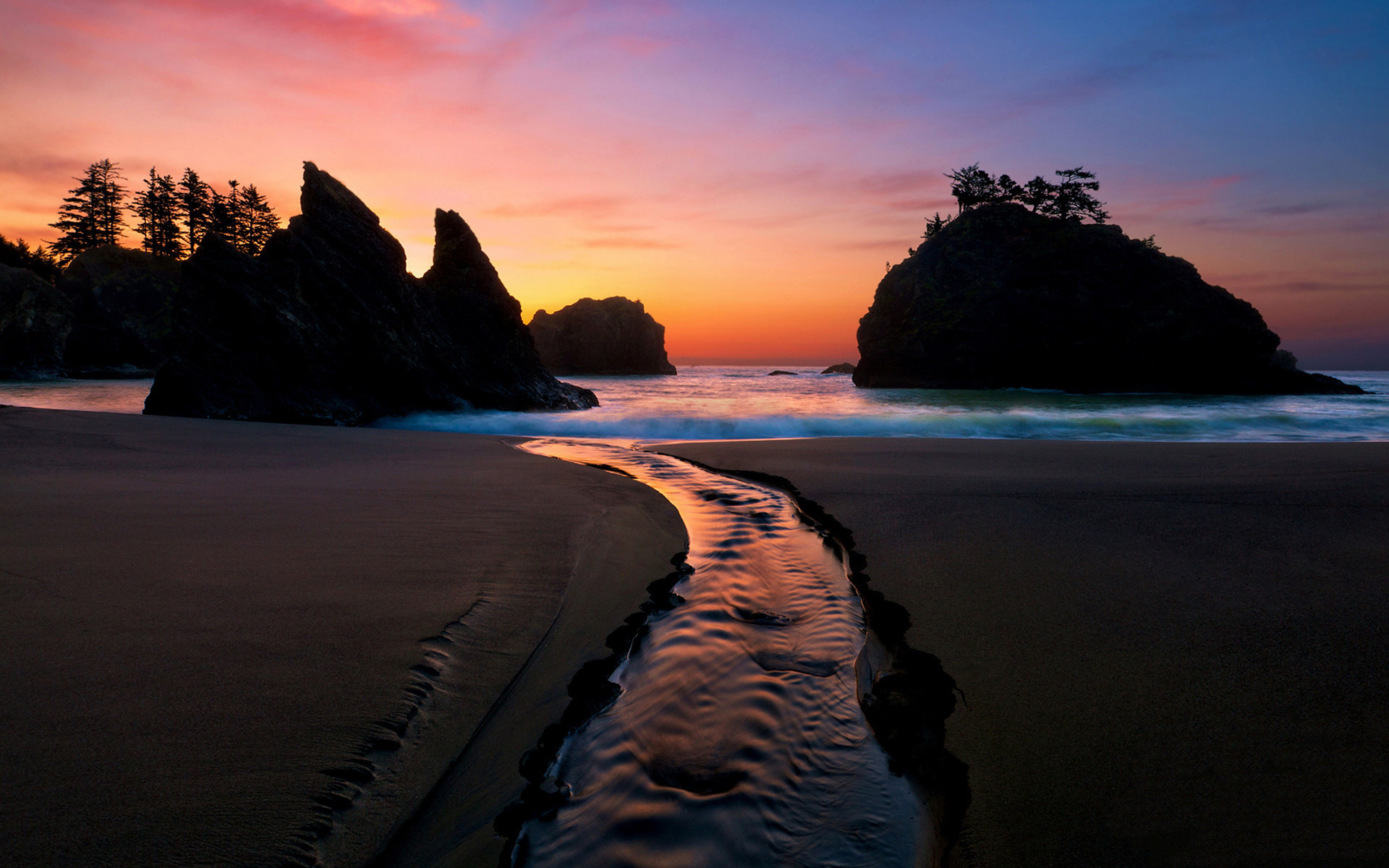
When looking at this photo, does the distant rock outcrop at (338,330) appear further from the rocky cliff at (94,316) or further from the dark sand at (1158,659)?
the rocky cliff at (94,316)

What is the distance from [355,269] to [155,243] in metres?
46.9

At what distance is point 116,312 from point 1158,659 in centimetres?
5250

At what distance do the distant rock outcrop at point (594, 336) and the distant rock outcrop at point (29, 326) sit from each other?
148 ft

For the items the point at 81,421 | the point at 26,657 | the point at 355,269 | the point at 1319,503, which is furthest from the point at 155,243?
the point at 1319,503

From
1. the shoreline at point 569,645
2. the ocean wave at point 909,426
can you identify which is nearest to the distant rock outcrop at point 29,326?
the ocean wave at point 909,426

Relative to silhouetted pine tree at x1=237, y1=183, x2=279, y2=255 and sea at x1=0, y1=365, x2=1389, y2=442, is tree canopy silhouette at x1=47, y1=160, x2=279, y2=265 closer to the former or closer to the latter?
silhouetted pine tree at x1=237, y1=183, x2=279, y2=255

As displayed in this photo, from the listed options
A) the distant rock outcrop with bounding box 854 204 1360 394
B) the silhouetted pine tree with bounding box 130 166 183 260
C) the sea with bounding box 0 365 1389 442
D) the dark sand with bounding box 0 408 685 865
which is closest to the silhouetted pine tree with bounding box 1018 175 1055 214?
the distant rock outcrop with bounding box 854 204 1360 394

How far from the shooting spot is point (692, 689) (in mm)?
2141

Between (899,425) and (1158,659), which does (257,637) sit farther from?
(899,425)

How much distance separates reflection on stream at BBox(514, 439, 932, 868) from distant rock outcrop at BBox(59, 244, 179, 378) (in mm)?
47019

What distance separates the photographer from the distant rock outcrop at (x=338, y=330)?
459 inches

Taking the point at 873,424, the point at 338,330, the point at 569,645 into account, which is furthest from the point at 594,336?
the point at 569,645

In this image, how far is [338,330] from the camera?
13.1m

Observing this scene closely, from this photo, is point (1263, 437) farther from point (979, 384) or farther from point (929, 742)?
point (979, 384)
